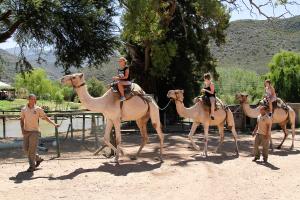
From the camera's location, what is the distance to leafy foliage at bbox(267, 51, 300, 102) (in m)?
45.2

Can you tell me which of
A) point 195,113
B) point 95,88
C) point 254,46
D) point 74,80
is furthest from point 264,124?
point 254,46

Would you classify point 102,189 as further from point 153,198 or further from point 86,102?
point 86,102

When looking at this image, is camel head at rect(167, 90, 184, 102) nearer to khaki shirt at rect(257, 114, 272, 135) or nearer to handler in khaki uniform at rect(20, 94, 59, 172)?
khaki shirt at rect(257, 114, 272, 135)

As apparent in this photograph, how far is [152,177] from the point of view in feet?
37.2

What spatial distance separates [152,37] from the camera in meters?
25.0

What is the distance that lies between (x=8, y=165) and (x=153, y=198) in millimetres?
5223

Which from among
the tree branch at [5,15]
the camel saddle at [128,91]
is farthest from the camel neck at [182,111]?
the tree branch at [5,15]

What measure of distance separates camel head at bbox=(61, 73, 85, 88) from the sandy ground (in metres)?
2.02

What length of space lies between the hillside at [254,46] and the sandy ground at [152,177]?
3030 inches

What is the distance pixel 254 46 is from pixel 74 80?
9348cm

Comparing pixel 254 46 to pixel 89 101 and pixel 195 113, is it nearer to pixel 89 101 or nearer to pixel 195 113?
pixel 195 113

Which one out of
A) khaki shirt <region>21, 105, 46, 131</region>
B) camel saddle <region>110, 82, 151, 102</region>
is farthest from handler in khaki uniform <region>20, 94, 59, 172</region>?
camel saddle <region>110, 82, 151, 102</region>

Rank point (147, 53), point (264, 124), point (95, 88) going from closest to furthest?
point (264, 124) < point (147, 53) < point (95, 88)

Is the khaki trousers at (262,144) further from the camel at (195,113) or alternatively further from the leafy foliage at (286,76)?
the leafy foliage at (286,76)
